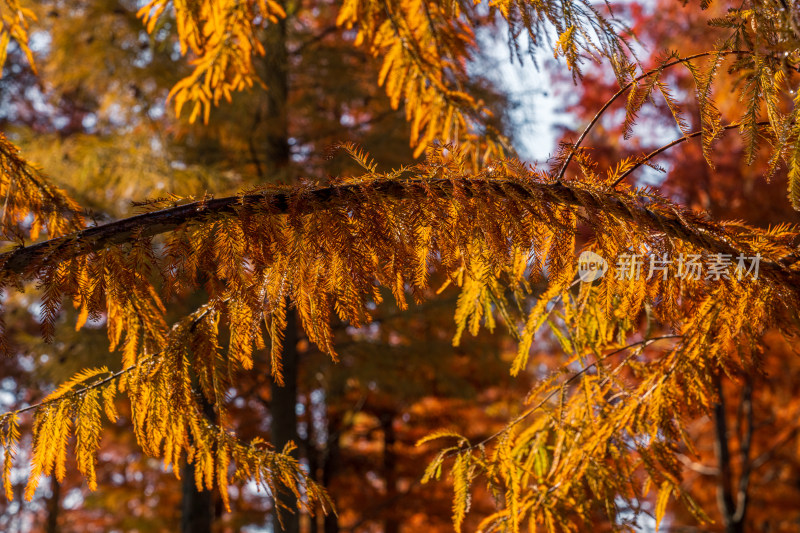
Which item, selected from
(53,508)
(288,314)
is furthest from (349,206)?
(53,508)

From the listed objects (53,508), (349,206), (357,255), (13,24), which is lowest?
(53,508)

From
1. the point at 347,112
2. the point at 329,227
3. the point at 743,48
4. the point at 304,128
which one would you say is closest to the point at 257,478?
the point at 329,227

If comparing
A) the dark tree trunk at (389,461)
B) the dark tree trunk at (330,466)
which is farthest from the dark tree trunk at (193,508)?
the dark tree trunk at (389,461)

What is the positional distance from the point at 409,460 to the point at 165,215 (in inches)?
339

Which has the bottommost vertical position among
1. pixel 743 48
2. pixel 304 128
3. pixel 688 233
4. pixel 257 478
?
pixel 257 478

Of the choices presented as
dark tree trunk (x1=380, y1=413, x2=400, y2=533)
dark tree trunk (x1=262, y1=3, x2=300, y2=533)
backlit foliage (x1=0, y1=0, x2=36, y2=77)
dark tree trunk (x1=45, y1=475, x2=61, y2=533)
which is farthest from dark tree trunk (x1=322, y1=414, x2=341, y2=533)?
backlit foliage (x1=0, y1=0, x2=36, y2=77)

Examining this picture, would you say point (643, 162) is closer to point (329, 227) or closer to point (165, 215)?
point (329, 227)

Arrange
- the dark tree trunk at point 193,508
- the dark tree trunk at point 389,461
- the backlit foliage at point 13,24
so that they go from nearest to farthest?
the backlit foliage at point 13,24 → the dark tree trunk at point 193,508 → the dark tree trunk at point 389,461

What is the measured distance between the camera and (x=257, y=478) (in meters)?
2.13

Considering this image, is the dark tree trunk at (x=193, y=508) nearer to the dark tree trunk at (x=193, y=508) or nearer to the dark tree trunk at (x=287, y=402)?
the dark tree trunk at (x=193, y=508)

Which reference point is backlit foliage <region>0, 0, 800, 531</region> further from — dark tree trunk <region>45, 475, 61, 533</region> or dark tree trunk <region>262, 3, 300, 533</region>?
dark tree trunk <region>45, 475, 61, 533</region>

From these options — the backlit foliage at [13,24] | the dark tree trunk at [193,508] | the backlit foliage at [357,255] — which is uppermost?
the backlit foliage at [13,24]

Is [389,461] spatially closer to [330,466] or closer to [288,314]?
[330,466]

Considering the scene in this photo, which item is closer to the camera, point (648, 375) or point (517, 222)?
point (517, 222)
